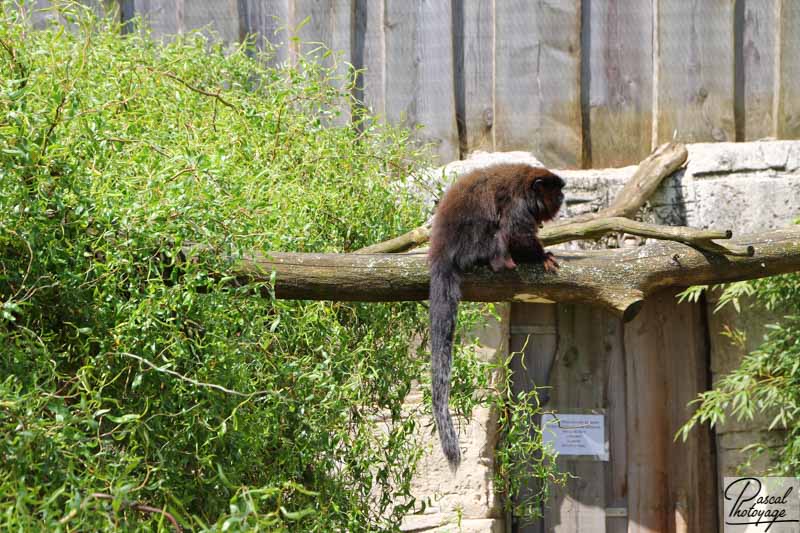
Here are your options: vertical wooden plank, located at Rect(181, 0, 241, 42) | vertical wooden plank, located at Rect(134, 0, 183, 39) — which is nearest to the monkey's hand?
vertical wooden plank, located at Rect(181, 0, 241, 42)

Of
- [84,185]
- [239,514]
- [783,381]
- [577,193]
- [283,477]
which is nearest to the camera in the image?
[239,514]

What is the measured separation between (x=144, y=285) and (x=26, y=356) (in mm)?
382

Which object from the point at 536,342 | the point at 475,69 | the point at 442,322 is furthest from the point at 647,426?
the point at 442,322

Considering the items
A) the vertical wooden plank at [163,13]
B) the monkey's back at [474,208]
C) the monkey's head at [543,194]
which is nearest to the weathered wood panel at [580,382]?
the monkey's head at [543,194]

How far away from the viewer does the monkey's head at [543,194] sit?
3561 mm

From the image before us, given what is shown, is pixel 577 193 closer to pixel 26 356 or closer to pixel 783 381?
pixel 783 381

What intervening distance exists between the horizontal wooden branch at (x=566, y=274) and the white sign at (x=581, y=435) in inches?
78.7

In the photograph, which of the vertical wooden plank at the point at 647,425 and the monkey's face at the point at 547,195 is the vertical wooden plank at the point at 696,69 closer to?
the vertical wooden plank at the point at 647,425

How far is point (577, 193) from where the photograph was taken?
15.6 feet

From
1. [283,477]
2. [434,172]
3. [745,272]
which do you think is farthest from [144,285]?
[434,172]

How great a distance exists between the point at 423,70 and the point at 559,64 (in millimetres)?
724

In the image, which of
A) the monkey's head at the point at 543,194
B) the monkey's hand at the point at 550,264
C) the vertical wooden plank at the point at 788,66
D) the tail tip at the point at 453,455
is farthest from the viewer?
the vertical wooden plank at the point at 788,66

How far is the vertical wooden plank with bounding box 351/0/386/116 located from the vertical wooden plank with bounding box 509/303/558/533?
136 centimetres

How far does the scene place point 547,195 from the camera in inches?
142
